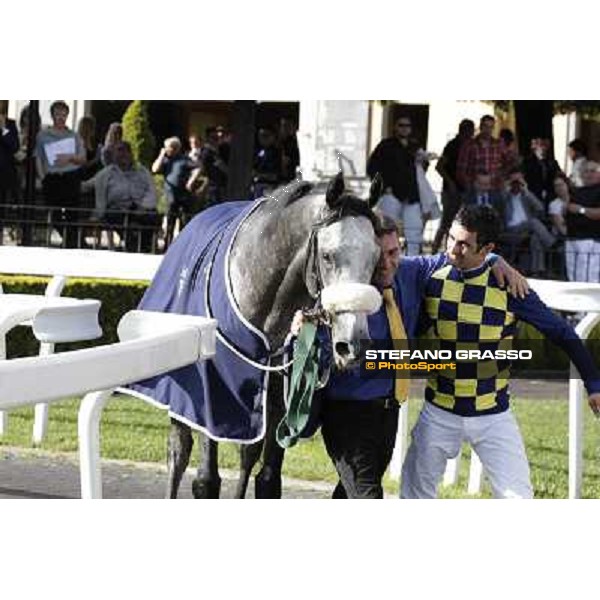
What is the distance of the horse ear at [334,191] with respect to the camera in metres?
5.18

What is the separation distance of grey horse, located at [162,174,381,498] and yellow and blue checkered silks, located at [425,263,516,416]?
0.29 m

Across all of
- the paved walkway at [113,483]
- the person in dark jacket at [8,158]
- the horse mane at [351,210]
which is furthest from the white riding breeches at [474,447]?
the person in dark jacket at [8,158]

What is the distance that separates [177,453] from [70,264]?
2.06 feet

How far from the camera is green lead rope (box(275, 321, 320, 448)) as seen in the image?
5.19 metres

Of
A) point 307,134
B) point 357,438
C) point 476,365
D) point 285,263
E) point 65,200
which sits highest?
point 307,134

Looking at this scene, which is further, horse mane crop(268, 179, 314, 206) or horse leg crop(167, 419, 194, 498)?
horse leg crop(167, 419, 194, 498)

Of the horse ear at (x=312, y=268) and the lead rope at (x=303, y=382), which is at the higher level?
the horse ear at (x=312, y=268)

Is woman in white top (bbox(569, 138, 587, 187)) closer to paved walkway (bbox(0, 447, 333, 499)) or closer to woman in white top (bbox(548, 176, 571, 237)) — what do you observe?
woman in white top (bbox(548, 176, 571, 237))

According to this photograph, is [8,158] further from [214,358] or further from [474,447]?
[474,447]

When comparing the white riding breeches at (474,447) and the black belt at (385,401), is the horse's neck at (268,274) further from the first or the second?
the white riding breeches at (474,447)

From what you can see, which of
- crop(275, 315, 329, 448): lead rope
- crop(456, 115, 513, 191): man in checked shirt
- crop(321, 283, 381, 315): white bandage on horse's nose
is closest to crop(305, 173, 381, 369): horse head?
crop(321, 283, 381, 315): white bandage on horse's nose

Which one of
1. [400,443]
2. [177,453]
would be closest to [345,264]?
[177,453]

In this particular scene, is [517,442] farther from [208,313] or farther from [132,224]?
[132,224]

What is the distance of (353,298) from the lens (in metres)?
5.02
